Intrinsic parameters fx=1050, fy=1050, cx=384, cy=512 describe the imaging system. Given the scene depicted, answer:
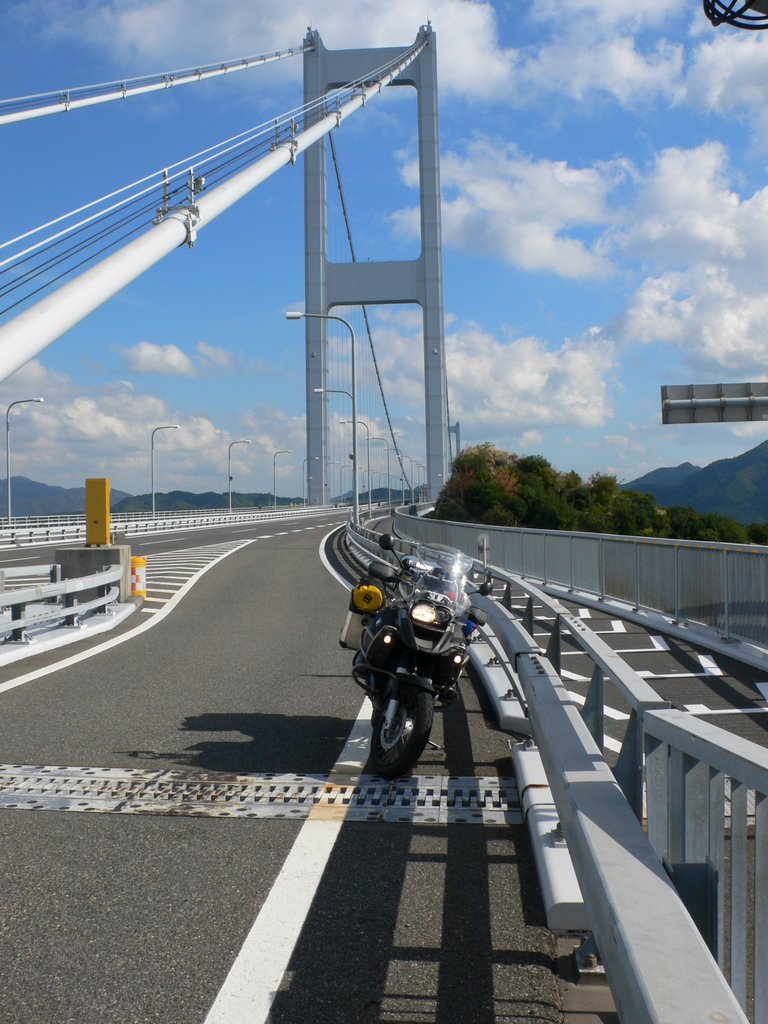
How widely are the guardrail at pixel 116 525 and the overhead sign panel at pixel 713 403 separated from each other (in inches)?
1011

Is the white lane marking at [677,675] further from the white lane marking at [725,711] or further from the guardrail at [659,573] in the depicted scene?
the white lane marking at [725,711]

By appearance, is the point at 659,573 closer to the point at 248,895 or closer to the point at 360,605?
the point at 360,605

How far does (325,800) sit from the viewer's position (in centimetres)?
518

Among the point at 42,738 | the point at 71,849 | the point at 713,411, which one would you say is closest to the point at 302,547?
the point at 713,411

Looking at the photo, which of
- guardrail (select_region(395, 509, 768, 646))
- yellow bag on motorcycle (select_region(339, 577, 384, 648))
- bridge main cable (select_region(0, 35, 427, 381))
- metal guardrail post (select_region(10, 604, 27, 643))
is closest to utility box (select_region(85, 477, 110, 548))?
bridge main cable (select_region(0, 35, 427, 381))

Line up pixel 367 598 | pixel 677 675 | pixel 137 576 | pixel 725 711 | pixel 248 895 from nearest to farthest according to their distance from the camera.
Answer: pixel 248 895 < pixel 367 598 < pixel 725 711 < pixel 677 675 < pixel 137 576

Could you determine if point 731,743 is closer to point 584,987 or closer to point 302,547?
point 584,987

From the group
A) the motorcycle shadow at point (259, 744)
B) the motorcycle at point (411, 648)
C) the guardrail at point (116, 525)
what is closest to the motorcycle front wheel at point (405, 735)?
the motorcycle at point (411, 648)

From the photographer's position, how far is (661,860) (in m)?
2.66

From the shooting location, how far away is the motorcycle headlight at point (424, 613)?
5781mm

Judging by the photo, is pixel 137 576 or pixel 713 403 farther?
pixel 713 403

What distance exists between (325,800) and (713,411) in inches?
1023

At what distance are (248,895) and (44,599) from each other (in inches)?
388

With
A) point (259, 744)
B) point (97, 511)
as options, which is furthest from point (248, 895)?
point (97, 511)
